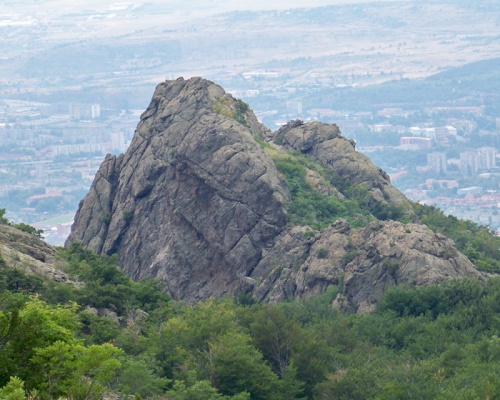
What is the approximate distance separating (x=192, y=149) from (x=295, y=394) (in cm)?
2180

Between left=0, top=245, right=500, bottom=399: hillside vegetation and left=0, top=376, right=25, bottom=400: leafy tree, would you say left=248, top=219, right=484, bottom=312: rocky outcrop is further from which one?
left=0, top=376, right=25, bottom=400: leafy tree

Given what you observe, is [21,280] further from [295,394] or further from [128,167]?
[128,167]

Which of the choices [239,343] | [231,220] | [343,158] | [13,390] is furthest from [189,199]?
[13,390]

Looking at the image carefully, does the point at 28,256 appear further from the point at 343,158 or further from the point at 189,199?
the point at 343,158

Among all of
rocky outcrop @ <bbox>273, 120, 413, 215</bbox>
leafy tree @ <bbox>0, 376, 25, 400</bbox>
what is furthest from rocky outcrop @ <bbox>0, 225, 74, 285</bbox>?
leafy tree @ <bbox>0, 376, 25, 400</bbox>

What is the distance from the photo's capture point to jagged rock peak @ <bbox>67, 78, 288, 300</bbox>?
6025cm

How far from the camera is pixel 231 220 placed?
60.7 m

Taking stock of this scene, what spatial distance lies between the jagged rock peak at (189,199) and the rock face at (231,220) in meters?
0.05

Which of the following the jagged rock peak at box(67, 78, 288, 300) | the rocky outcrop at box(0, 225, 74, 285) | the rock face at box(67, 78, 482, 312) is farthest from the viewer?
the jagged rock peak at box(67, 78, 288, 300)

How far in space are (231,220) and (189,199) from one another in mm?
2687

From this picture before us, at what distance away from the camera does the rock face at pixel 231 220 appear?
53.2m

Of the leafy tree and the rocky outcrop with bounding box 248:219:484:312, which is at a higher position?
the leafy tree

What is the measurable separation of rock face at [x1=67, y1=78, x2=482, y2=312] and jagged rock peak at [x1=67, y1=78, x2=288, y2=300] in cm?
5

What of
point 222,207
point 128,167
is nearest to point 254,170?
point 222,207
